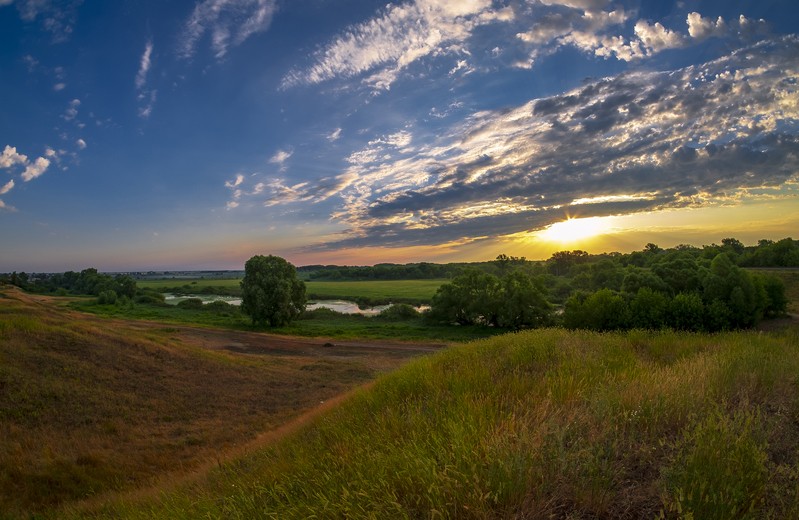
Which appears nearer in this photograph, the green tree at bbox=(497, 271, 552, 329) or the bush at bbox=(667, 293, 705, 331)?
the bush at bbox=(667, 293, 705, 331)

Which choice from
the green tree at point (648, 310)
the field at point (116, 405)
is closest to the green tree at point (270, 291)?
the field at point (116, 405)

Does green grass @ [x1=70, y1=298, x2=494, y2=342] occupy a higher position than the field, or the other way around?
the field

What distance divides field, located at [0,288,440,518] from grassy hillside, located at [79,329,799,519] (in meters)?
5.77

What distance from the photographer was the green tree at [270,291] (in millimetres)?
54469

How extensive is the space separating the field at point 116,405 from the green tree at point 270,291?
26464 mm

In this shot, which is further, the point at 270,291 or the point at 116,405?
the point at 270,291

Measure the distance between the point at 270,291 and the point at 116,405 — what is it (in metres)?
38.8

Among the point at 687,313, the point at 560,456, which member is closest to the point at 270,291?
the point at 687,313

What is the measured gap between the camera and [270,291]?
179 feet

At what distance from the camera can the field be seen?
11.1m

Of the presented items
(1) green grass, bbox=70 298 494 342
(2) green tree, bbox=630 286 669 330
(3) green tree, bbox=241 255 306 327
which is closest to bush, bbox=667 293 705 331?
(2) green tree, bbox=630 286 669 330

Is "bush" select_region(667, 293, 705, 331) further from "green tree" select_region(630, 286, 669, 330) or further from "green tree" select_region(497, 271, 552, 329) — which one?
"green tree" select_region(497, 271, 552, 329)

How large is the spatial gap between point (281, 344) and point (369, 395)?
36.4 metres

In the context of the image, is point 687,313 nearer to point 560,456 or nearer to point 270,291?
point 560,456
